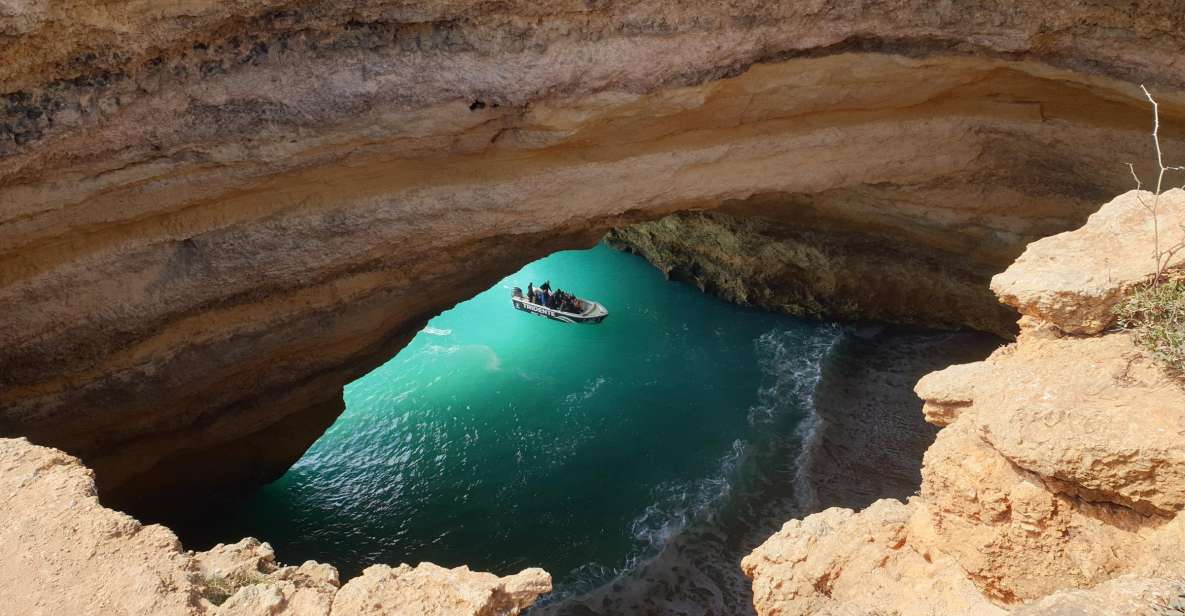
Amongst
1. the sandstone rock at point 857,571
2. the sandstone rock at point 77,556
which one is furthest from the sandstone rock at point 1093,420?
the sandstone rock at point 77,556

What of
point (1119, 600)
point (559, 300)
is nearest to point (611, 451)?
point (559, 300)

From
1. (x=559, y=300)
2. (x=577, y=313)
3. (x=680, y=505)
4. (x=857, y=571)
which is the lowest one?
(x=680, y=505)

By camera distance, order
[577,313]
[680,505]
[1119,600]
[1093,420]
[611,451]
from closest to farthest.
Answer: [1119,600], [1093,420], [680,505], [611,451], [577,313]

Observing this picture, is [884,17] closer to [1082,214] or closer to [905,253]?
[1082,214]

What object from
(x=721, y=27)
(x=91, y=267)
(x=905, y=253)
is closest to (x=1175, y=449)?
(x=721, y=27)

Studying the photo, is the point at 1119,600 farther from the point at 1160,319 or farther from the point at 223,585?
the point at 223,585

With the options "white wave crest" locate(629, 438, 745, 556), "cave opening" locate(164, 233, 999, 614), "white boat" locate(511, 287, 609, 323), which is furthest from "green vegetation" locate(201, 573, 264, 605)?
"white boat" locate(511, 287, 609, 323)
